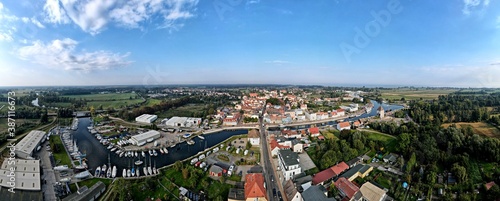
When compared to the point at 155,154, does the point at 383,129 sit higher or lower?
higher

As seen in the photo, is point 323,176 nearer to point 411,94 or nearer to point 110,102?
point 110,102

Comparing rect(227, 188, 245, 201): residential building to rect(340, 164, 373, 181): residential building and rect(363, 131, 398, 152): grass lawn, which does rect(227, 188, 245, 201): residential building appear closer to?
rect(340, 164, 373, 181): residential building

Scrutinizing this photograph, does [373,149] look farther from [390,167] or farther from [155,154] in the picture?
[155,154]

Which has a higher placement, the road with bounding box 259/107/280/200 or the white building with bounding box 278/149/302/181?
the white building with bounding box 278/149/302/181

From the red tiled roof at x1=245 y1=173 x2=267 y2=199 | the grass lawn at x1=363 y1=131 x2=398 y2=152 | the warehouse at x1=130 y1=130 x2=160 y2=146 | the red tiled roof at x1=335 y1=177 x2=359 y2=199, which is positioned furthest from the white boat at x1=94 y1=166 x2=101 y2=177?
the grass lawn at x1=363 y1=131 x2=398 y2=152

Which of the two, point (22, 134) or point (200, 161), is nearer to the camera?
point (200, 161)

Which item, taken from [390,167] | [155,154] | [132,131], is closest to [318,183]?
[390,167]

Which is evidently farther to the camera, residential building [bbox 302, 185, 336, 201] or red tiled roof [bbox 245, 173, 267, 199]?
red tiled roof [bbox 245, 173, 267, 199]

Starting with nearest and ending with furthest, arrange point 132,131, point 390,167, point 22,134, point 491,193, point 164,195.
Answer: point 491,193 → point 164,195 → point 390,167 → point 22,134 → point 132,131
